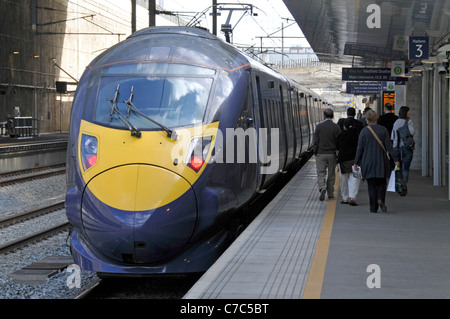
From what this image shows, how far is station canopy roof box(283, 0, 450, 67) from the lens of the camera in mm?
14039

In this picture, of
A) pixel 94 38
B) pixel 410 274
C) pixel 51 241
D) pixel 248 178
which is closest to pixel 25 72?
pixel 94 38

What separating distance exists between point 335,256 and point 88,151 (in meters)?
3.09

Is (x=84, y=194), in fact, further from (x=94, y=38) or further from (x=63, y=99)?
(x=94, y=38)

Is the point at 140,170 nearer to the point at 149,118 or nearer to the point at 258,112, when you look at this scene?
the point at 149,118

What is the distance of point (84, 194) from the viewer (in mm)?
8375

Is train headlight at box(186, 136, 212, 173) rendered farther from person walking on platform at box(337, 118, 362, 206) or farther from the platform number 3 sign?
the platform number 3 sign

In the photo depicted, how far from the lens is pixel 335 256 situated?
27.0 feet

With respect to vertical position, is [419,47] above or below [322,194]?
above

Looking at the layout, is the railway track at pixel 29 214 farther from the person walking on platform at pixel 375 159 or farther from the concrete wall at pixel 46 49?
the concrete wall at pixel 46 49

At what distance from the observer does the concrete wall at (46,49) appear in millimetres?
46509

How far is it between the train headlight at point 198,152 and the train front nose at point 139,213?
27 centimetres

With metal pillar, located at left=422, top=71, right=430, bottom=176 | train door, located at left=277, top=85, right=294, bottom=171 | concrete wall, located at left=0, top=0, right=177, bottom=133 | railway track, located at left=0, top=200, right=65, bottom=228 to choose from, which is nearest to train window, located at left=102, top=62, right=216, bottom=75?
train door, located at left=277, top=85, right=294, bottom=171

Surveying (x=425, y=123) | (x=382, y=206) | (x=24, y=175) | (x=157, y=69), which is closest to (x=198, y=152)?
(x=157, y=69)

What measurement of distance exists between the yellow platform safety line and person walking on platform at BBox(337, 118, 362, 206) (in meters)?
1.37
